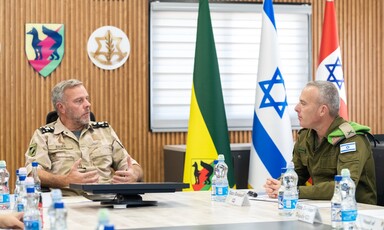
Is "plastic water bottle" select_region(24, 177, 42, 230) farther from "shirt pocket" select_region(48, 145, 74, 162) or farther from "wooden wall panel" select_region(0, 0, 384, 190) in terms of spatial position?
"wooden wall panel" select_region(0, 0, 384, 190)

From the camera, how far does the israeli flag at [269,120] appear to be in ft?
23.8

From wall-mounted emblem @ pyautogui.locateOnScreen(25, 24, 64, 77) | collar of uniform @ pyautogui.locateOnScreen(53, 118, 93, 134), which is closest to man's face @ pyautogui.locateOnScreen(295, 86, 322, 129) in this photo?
collar of uniform @ pyautogui.locateOnScreen(53, 118, 93, 134)

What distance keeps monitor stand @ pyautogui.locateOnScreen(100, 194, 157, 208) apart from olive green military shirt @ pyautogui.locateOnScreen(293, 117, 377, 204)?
2.91 feet

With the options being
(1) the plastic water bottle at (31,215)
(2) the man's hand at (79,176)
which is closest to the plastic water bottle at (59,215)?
(1) the plastic water bottle at (31,215)

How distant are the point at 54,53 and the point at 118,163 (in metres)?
2.62

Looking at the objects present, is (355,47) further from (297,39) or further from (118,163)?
(118,163)

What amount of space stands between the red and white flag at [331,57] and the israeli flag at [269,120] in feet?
2.22

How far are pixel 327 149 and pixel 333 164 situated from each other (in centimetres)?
11

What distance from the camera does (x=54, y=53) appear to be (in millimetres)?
7805

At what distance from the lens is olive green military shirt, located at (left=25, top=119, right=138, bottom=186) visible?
525cm

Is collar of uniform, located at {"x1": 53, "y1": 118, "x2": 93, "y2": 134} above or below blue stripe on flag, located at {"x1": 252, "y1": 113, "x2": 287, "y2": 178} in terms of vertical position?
above

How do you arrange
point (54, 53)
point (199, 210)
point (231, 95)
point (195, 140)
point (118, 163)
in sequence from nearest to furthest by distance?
point (199, 210) < point (118, 163) < point (195, 140) < point (54, 53) < point (231, 95)

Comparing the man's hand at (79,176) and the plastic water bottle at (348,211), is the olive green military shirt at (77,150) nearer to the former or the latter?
the man's hand at (79,176)

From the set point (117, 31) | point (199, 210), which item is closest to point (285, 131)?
point (117, 31)
